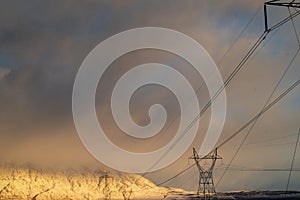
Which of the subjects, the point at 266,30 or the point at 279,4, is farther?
the point at 266,30

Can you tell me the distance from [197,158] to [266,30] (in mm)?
72285

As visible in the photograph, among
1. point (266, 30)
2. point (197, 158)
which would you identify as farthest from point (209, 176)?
point (266, 30)

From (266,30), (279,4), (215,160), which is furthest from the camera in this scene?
(215,160)

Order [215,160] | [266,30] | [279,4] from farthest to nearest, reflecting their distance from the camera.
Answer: [215,160], [266,30], [279,4]

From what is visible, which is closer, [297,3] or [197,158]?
[297,3]

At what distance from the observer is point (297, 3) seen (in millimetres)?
34438

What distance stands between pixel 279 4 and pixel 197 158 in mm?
75329

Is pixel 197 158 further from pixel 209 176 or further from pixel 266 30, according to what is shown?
pixel 266 30

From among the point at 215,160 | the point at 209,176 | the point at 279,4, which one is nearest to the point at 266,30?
the point at 279,4

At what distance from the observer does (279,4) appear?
3388 cm

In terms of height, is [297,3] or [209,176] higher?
[209,176]

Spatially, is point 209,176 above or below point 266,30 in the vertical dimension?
above

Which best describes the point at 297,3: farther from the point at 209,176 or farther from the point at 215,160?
the point at 209,176

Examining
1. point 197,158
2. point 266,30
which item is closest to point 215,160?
point 197,158
